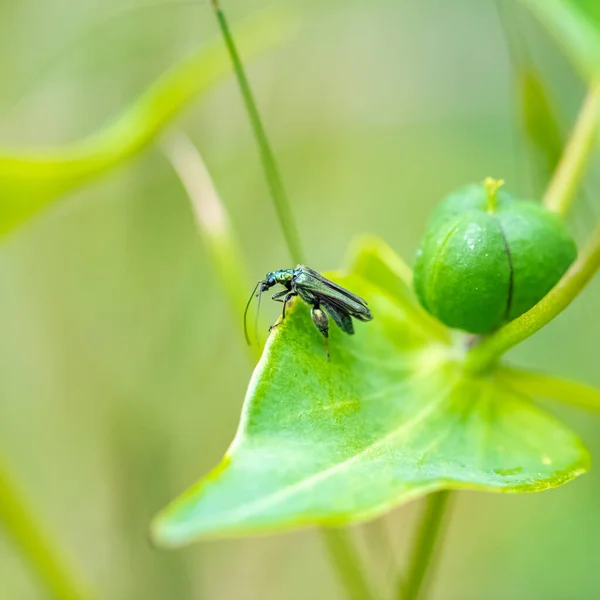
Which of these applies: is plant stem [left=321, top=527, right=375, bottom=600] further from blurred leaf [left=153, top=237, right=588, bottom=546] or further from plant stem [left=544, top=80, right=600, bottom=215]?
plant stem [left=544, top=80, right=600, bottom=215]

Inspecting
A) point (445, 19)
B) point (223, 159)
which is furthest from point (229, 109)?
point (445, 19)

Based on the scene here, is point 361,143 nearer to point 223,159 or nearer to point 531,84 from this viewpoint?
point 223,159

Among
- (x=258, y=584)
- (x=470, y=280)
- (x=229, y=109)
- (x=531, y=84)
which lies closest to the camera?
(x=470, y=280)

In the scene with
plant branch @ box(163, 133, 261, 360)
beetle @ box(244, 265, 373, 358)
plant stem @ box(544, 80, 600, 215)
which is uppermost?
plant branch @ box(163, 133, 261, 360)

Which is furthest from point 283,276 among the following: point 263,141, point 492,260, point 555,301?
point 555,301

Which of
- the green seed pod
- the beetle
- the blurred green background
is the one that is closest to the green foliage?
the blurred green background

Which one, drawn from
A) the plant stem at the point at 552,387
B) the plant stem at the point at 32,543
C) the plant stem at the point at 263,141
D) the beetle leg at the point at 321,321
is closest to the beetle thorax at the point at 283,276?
the plant stem at the point at 263,141
